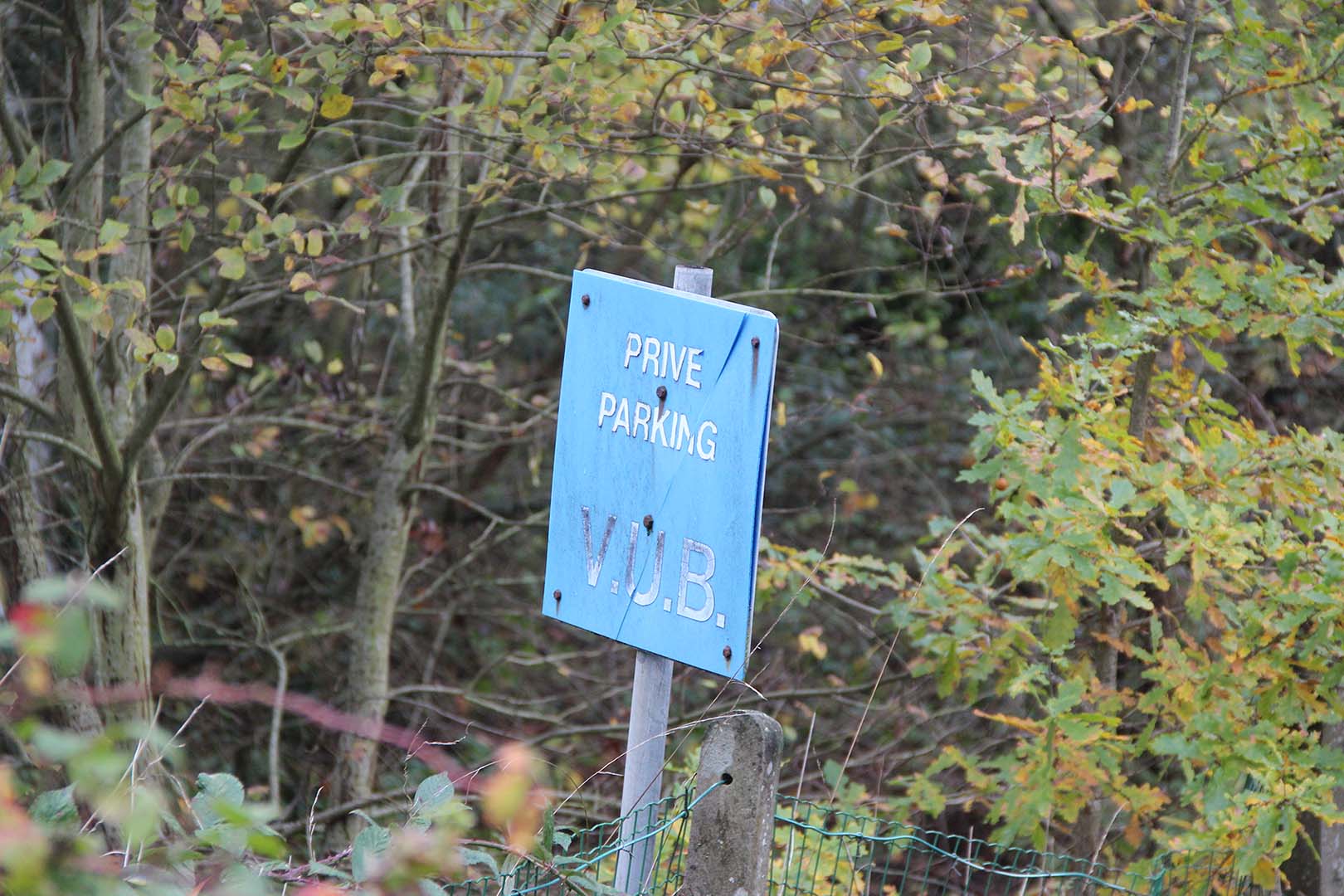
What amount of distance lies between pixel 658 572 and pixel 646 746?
1.06ft

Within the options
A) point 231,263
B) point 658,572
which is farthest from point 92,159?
point 658,572

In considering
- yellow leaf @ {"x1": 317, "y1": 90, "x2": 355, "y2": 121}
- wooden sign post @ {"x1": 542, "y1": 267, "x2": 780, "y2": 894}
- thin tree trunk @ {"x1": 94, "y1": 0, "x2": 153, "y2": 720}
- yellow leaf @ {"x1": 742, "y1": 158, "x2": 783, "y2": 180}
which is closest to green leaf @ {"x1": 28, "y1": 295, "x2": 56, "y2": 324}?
thin tree trunk @ {"x1": 94, "y1": 0, "x2": 153, "y2": 720}

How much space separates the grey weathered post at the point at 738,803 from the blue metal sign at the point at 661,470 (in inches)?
7.1

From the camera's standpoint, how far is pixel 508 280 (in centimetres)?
878

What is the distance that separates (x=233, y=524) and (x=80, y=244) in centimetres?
296

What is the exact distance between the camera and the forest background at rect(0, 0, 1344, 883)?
3.32 meters

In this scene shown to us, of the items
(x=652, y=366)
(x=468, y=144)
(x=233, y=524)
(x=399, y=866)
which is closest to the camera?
(x=399, y=866)

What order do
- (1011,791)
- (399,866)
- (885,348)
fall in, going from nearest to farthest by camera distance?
(399,866), (1011,791), (885,348)

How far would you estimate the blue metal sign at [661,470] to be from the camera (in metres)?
2.04

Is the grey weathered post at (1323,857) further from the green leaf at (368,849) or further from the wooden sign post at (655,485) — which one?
the green leaf at (368,849)

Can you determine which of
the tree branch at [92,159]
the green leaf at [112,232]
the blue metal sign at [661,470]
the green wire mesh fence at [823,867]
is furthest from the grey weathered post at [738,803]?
the tree branch at [92,159]

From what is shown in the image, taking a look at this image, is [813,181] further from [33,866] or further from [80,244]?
[33,866]

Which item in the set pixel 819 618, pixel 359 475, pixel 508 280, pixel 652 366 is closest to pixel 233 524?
pixel 359 475

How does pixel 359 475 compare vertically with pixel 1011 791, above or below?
below
